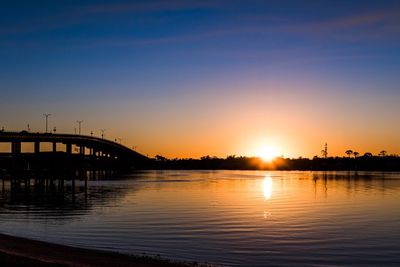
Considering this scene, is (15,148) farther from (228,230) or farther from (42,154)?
(228,230)

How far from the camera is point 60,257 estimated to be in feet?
79.1

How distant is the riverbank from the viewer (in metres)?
22.0

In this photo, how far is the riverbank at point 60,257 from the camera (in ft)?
72.2

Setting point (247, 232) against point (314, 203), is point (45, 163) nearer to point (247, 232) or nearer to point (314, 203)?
point (314, 203)

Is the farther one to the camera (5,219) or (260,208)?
(260,208)

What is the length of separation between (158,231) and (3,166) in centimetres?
10512

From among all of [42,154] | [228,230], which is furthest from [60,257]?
[42,154]

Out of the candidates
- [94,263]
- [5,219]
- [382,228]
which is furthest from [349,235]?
[5,219]

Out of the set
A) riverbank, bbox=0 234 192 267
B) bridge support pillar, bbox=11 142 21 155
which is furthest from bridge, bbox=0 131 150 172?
riverbank, bbox=0 234 192 267

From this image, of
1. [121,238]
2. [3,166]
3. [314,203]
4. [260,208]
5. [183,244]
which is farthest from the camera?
[3,166]

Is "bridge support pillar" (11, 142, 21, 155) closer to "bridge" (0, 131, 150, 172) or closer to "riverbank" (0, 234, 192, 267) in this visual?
"bridge" (0, 131, 150, 172)

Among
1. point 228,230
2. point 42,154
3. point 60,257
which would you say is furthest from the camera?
point 42,154

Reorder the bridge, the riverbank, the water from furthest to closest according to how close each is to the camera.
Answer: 1. the bridge
2. the water
3. the riverbank

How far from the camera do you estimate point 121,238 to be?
112ft
